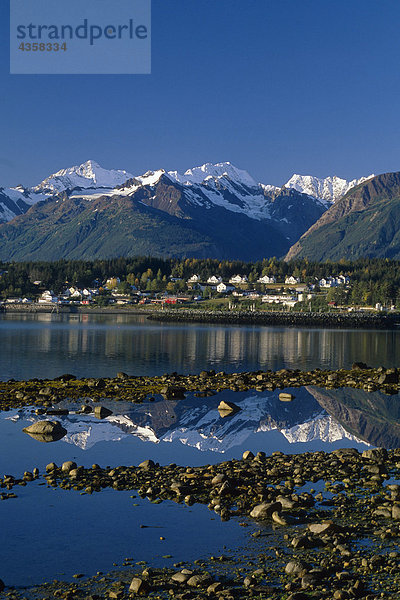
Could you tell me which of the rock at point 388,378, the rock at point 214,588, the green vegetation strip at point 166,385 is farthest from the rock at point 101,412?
the rock at point 388,378

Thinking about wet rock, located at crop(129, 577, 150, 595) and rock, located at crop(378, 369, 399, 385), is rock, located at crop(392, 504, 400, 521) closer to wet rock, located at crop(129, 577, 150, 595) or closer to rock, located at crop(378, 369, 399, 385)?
wet rock, located at crop(129, 577, 150, 595)

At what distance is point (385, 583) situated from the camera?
50.3 ft

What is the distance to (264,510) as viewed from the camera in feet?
66.2

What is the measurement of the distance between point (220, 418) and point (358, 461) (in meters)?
12.3

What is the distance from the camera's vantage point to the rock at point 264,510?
2017 cm

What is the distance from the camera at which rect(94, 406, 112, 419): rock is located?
36.9 metres

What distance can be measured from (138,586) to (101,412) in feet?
74.9

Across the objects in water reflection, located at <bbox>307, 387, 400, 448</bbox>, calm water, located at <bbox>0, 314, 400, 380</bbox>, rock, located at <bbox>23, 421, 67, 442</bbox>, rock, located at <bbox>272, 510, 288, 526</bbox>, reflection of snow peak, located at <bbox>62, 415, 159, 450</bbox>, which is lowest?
calm water, located at <bbox>0, 314, 400, 380</bbox>

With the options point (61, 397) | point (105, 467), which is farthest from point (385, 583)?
point (61, 397)

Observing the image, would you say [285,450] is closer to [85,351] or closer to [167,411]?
[167,411]

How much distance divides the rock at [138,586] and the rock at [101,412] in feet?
72.1

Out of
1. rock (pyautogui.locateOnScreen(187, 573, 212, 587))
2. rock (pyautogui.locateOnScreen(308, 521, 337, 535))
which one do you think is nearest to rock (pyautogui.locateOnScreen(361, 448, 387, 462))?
rock (pyautogui.locateOnScreen(308, 521, 337, 535))

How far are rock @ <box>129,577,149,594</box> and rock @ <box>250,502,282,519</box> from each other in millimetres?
5925

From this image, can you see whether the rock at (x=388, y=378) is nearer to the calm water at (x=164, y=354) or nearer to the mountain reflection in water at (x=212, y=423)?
the mountain reflection in water at (x=212, y=423)
